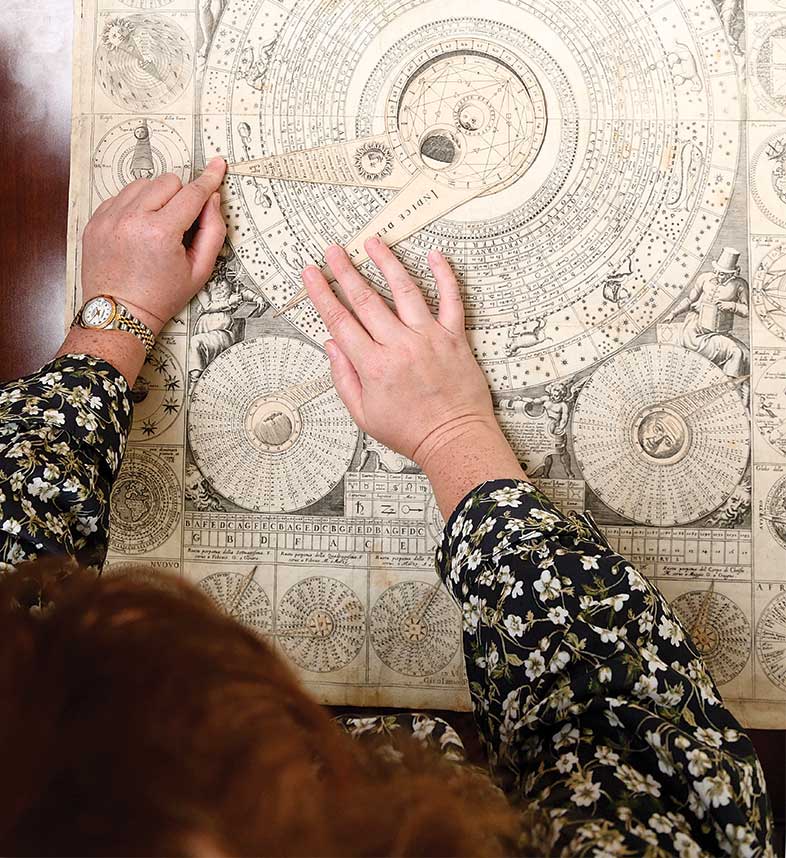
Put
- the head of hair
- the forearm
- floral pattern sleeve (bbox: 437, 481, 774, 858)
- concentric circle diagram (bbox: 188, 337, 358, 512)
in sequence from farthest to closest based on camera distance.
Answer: concentric circle diagram (bbox: 188, 337, 358, 512) → the forearm → floral pattern sleeve (bbox: 437, 481, 774, 858) → the head of hair

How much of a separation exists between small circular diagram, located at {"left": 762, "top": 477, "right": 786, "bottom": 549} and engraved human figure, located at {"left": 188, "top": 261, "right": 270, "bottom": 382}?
669 millimetres

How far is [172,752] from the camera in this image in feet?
1.33

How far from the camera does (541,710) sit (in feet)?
2.26

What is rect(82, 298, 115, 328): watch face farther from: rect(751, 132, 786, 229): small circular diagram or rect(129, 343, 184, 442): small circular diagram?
rect(751, 132, 786, 229): small circular diagram

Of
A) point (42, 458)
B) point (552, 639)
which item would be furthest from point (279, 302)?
point (552, 639)

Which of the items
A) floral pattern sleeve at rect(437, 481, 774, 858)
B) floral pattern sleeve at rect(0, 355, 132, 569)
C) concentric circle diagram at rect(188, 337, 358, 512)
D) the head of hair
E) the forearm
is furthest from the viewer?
concentric circle diagram at rect(188, 337, 358, 512)

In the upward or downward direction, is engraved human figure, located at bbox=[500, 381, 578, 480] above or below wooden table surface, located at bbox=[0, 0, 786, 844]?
below

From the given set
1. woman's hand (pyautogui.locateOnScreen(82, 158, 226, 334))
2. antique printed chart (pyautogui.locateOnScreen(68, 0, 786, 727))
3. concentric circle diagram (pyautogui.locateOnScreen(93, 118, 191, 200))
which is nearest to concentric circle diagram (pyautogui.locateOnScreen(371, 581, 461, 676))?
antique printed chart (pyautogui.locateOnScreen(68, 0, 786, 727))

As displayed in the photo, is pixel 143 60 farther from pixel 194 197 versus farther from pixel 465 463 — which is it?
pixel 465 463

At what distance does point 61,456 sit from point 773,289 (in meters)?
0.84

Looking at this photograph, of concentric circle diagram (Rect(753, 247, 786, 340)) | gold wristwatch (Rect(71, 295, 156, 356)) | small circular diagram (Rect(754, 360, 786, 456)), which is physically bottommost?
small circular diagram (Rect(754, 360, 786, 456))

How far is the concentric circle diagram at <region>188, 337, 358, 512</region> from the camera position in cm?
99

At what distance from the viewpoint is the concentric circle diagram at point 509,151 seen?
95 cm

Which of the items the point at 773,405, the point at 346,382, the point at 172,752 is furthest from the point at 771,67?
the point at 172,752
